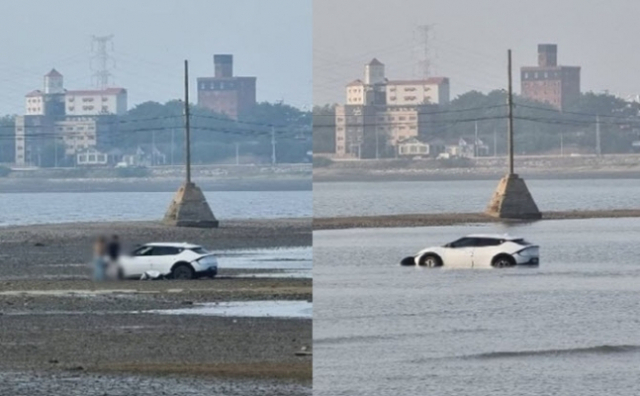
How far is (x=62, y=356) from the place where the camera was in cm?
2314

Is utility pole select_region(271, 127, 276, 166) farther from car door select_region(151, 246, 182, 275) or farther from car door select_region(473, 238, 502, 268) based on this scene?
car door select_region(473, 238, 502, 268)

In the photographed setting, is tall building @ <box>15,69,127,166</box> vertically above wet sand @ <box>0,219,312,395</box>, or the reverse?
tall building @ <box>15,69,127,166</box>

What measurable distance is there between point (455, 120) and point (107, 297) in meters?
70.0

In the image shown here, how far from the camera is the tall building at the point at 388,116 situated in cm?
5881

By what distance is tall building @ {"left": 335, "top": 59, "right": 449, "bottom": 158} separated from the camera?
5881cm

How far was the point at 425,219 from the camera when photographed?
231 feet

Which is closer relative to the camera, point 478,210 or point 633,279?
point 633,279

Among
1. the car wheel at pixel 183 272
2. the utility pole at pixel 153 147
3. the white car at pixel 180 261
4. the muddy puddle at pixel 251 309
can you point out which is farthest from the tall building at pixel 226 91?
the car wheel at pixel 183 272

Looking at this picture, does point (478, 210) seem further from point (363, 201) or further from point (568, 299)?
point (568, 299)

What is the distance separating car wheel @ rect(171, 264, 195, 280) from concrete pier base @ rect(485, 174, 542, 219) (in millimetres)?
38349

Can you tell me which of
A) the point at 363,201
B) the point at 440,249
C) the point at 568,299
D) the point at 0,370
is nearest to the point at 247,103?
the point at 0,370

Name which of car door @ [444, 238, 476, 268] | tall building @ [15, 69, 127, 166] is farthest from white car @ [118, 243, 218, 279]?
car door @ [444, 238, 476, 268]

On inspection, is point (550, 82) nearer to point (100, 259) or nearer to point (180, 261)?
point (180, 261)

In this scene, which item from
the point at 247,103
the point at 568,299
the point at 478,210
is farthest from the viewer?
the point at 478,210
